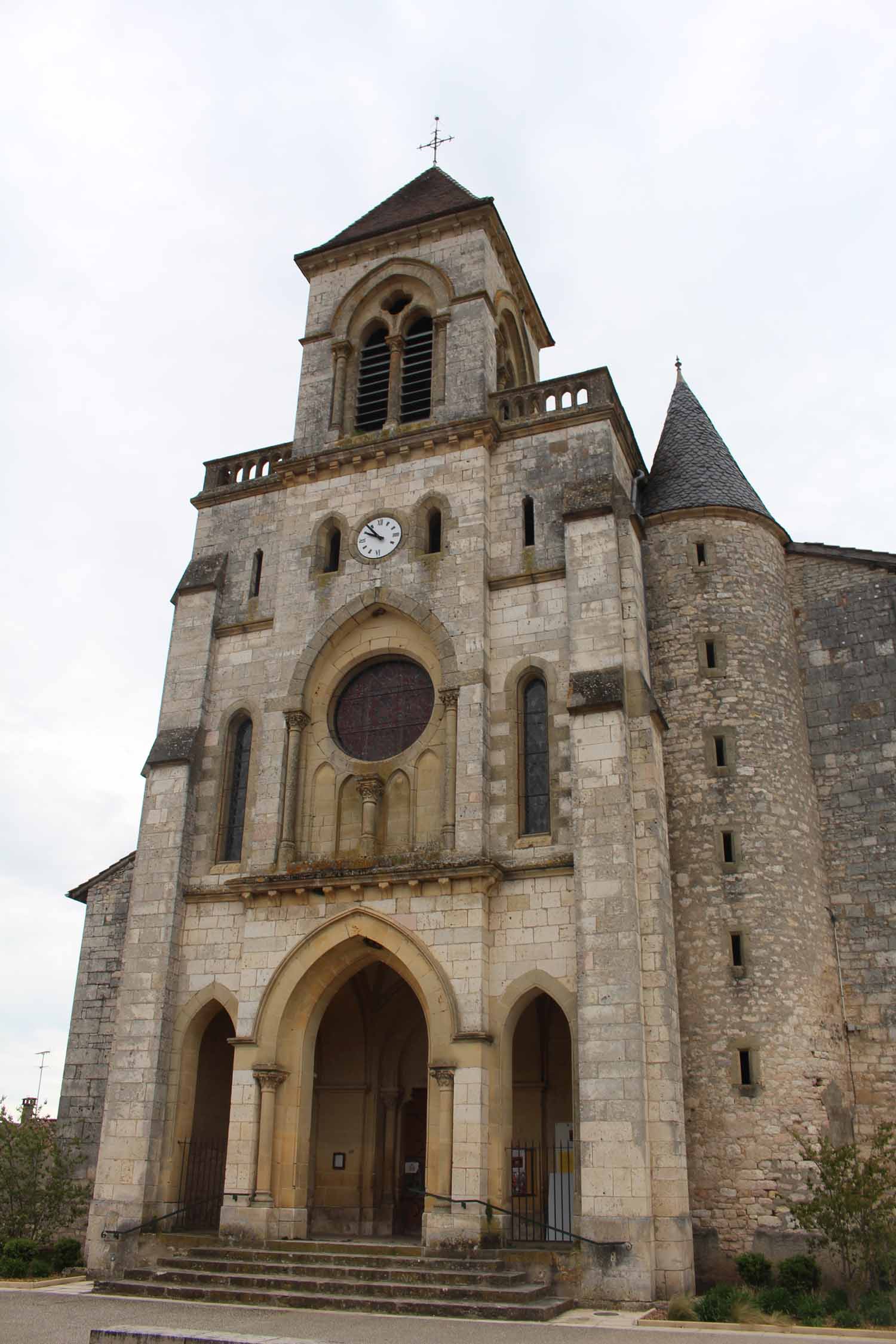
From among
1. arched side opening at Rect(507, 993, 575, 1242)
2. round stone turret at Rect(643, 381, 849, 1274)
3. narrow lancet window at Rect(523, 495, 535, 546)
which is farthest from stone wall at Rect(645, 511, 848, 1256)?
narrow lancet window at Rect(523, 495, 535, 546)

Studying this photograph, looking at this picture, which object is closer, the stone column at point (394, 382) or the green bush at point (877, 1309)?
the green bush at point (877, 1309)

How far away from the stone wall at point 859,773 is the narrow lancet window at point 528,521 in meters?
5.00

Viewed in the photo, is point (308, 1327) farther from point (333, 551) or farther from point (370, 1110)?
point (333, 551)

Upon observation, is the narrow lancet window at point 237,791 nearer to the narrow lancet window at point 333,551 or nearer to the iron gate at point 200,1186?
Result: the narrow lancet window at point 333,551

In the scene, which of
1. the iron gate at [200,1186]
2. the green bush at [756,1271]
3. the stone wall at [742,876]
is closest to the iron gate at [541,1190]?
the stone wall at [742,876]

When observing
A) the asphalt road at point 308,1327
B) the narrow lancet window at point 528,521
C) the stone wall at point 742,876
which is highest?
the narrow lancet window at point 528,521

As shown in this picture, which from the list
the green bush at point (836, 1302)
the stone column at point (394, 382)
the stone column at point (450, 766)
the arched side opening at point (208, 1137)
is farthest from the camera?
the stone column at point (394, 382)

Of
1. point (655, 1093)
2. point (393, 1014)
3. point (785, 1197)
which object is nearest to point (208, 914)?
point (393, 1014)

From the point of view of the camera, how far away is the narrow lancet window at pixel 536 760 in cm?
1719

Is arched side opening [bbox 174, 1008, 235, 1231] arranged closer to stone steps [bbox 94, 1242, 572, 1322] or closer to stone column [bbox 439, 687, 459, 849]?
stone steps [bbox 94, 1242, 572, 1322]

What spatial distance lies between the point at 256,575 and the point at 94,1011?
8466 mm

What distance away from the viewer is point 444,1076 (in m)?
15.6

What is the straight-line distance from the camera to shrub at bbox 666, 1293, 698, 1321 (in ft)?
42.7

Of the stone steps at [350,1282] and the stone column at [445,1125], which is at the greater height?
the stone column at [445,1125]
